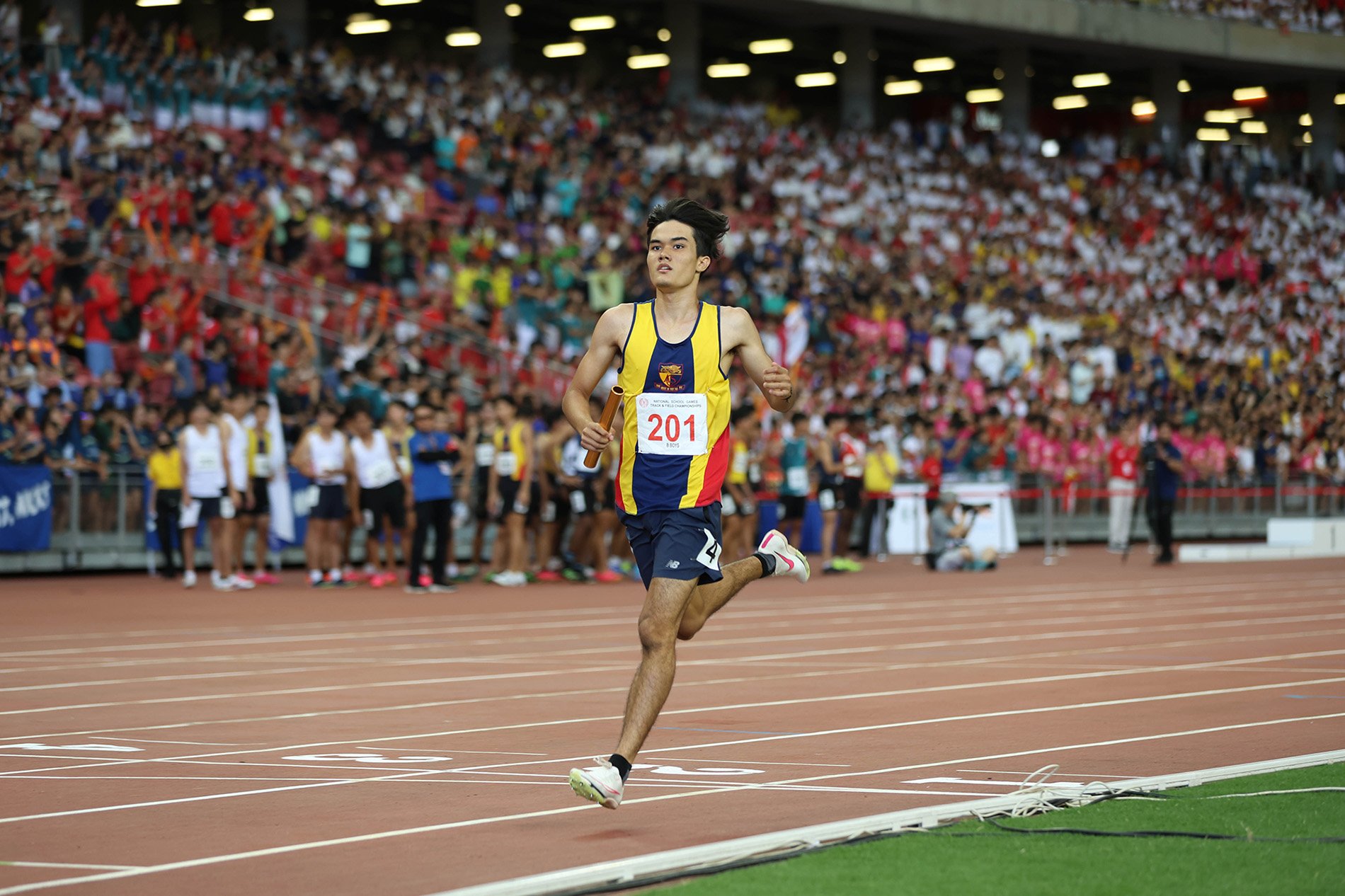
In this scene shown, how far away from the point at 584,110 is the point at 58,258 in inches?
614

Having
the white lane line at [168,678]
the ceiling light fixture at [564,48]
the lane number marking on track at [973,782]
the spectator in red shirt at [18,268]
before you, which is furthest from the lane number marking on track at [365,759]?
the ceiling light fixture at [564,48]

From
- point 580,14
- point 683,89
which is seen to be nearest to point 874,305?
point 683,89

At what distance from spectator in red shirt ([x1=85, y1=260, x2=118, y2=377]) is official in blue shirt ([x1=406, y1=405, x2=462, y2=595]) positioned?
15.7 feet

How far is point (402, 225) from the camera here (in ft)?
97.2

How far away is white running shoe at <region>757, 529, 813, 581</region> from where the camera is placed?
837 centimetres

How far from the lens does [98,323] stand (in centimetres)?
2380

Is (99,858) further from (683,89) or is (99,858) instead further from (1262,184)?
(1262,184)

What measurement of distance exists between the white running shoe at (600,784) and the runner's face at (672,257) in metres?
2.03

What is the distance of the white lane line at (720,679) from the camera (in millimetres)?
10297

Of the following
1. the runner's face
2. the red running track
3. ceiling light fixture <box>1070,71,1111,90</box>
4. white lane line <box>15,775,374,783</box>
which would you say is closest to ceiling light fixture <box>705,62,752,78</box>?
ceiling light fixture <box>1070,71,1111,90</box>

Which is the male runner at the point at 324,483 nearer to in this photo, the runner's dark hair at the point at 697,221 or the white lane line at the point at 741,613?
the white lane line at the point at 741,613

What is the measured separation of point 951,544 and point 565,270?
8.78 meters

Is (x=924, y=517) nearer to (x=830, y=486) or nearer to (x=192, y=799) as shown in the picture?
(x=830, y=486)

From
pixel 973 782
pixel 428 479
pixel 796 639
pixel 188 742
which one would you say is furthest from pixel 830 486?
pixel 973 782
